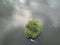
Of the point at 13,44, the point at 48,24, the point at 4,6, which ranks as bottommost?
the point at 13,44

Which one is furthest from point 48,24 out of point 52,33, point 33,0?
point 33,0

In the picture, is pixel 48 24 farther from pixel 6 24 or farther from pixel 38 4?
pixel 6 24

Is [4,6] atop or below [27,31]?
atop
